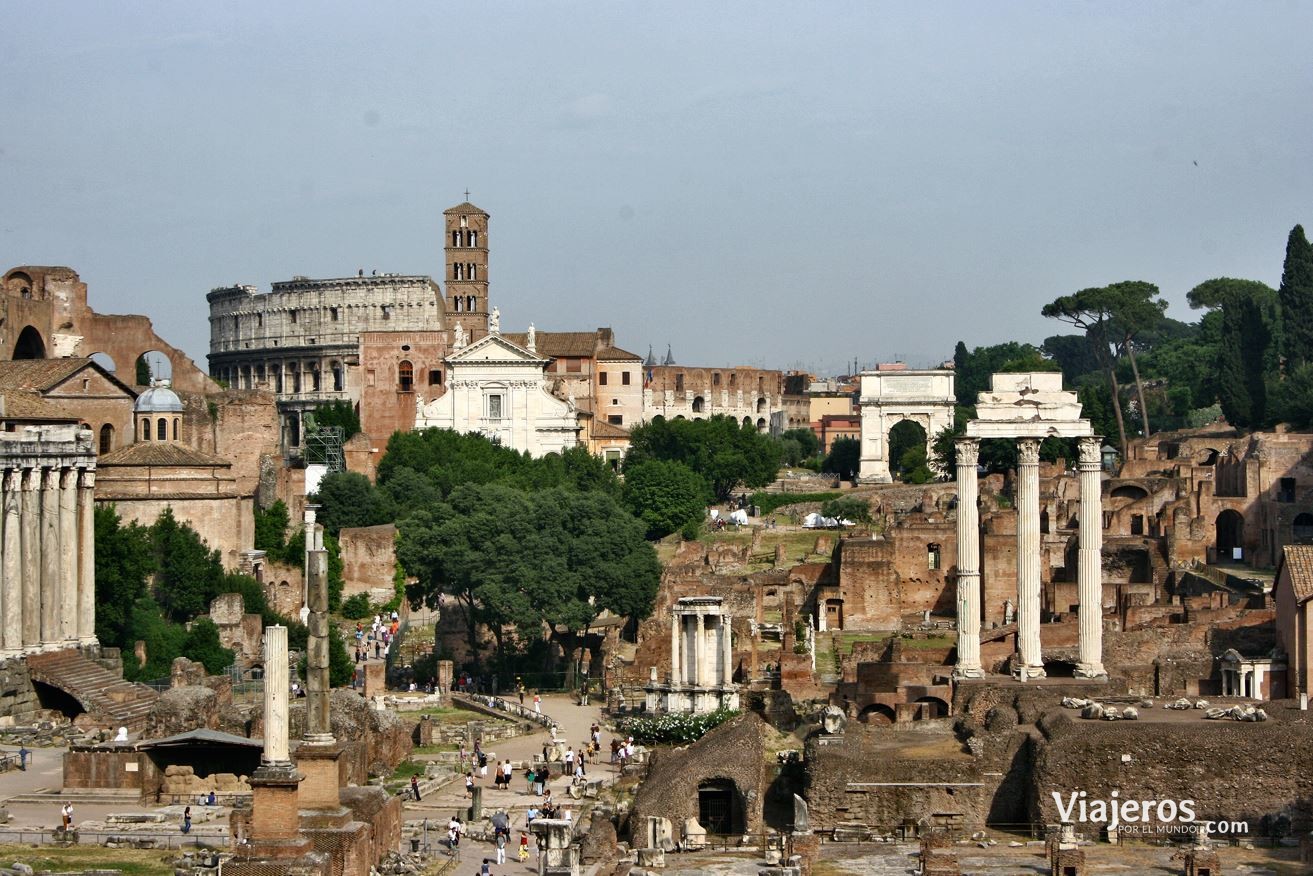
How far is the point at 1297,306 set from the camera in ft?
320

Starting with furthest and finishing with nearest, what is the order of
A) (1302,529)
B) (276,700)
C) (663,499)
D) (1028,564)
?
1. (663,499)
2. (1302,529)
3. (1028,564)
4. (276,700)

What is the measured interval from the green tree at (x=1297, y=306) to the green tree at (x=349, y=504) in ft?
132

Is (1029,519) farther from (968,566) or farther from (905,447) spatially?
(905,447)

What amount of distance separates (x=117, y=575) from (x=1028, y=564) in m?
21.6

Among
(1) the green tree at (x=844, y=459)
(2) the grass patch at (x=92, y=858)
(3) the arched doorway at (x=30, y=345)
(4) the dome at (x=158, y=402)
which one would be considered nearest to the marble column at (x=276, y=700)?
(2) the grass patch at (x=92, y=858)

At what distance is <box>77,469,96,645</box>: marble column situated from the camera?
5225 centimetres

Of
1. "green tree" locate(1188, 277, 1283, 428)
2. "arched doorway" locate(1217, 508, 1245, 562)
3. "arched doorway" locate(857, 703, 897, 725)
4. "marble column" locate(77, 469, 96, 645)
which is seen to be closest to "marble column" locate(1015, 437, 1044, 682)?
"arched doorway" locate(857, 703, 897, 725)

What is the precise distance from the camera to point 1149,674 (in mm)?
47250

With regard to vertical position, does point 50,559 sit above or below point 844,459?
below

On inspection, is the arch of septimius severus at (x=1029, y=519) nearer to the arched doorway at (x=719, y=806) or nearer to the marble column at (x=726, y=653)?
the marble column at (x=726, y=653)

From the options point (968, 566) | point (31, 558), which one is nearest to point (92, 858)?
point (968, 566)

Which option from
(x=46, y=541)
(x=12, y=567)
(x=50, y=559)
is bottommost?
(x=12, y=567)

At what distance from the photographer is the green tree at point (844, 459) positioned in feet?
361

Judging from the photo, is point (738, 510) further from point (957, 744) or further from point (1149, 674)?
point (957, 744)
